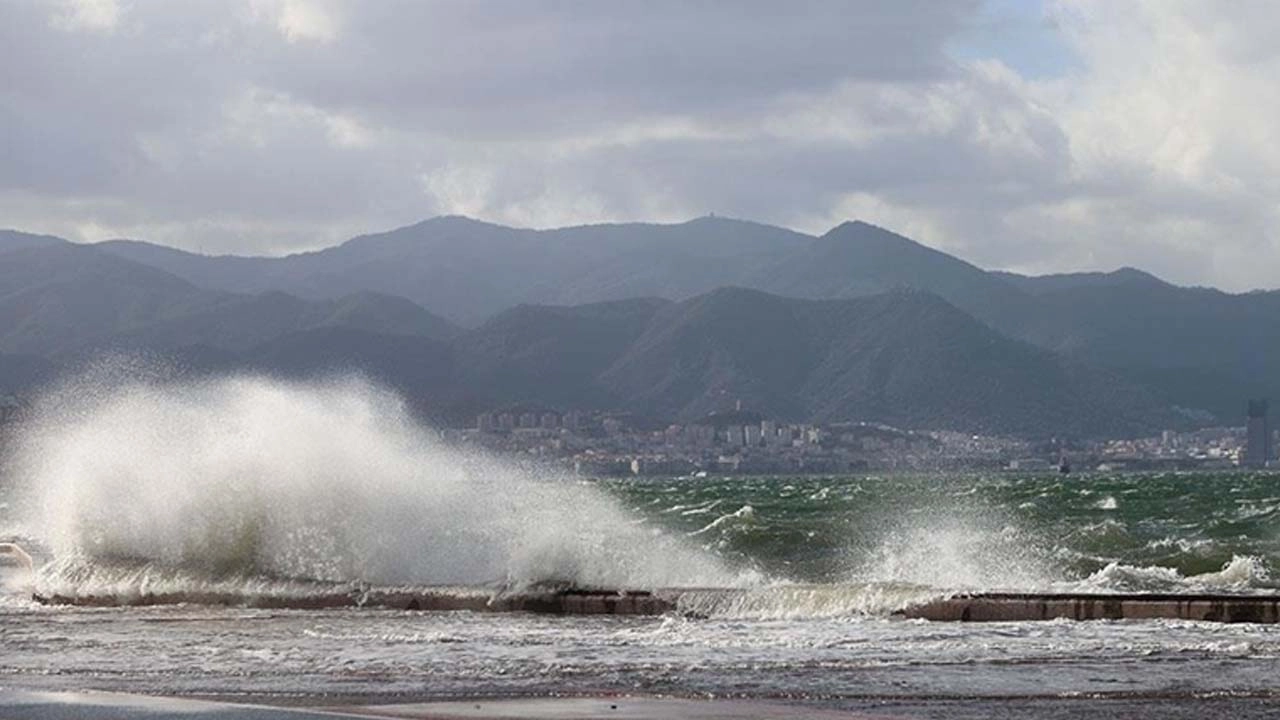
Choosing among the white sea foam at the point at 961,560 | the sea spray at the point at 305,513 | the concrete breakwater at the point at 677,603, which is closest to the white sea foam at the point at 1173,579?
the white sea foam at the point at 961,560

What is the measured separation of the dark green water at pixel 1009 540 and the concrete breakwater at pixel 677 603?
5.53 m

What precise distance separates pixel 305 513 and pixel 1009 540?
18.8 meters

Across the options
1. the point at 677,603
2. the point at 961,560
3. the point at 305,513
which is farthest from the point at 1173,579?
the point at 305,513

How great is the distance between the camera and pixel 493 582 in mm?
36281

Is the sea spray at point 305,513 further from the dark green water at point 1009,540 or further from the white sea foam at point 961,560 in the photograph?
the dark green water at point 1009,540

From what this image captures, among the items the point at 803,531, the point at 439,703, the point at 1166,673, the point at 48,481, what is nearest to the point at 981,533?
the point at 803,531

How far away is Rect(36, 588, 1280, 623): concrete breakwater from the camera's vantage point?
28453 millimetres

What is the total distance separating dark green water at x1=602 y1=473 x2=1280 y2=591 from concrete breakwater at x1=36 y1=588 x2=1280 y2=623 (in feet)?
18.2

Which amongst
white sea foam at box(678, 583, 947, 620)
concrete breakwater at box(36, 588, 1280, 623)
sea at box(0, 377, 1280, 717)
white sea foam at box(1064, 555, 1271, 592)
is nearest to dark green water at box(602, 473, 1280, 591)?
white sea foam at box(1064, 555, 1271, 592)

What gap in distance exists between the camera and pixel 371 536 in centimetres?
3991

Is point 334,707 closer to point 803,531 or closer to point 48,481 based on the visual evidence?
point 48,481

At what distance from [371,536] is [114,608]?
5.62m

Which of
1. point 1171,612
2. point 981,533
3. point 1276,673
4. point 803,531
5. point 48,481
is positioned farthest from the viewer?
point 803,531

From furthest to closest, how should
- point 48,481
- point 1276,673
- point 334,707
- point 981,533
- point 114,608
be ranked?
1. point 981,533
2. point 48,481
3. point 114,608
4. point 1276,673
5. point 334,707
